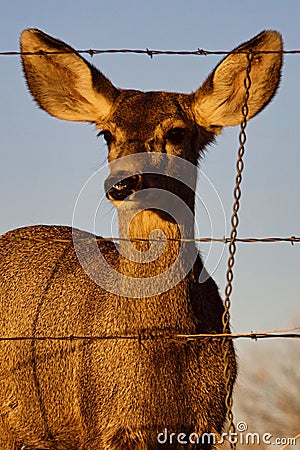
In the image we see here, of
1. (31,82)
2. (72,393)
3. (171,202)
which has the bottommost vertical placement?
(72,393)

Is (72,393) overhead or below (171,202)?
below

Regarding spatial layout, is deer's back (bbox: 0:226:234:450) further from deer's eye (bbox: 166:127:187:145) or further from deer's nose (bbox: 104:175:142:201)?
deer's eye (bbox: 166:127:187:145)

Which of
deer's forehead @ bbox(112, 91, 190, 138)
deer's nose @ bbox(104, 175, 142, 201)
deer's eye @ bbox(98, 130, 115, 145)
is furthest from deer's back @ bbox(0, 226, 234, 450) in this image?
deer's forehead @ bbox(112, 91, 190, 138)

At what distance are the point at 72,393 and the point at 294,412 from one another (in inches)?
234

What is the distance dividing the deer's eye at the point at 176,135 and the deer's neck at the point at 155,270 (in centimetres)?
53

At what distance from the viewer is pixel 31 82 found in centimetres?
743

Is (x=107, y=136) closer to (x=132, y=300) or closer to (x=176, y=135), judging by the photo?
(x=176, y=135)

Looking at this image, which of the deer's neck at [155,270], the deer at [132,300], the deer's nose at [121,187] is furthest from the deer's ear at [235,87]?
the deer's nose at [121,187]

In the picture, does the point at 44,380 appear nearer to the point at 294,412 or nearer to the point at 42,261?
the point at 42,261

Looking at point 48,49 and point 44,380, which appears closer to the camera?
point 48,49

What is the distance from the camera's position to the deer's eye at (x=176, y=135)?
7.04 meters

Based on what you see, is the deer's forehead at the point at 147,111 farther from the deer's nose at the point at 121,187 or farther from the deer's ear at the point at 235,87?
the deer's nose at the point at 121,187

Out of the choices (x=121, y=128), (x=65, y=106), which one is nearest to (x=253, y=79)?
(x=121, y=128)

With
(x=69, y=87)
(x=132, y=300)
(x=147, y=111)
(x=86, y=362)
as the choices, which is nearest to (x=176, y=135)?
(x=147, y=111)
